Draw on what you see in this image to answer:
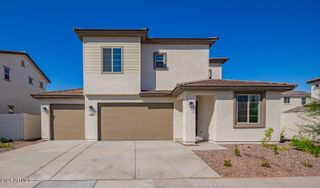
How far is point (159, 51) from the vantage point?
10938 mm

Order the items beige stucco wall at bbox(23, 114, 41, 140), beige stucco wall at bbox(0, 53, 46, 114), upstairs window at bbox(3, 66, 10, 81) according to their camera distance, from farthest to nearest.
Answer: upstairs window at bbox(3, 66, 10, 81) < beige stucco wall at bbox(0, 53, 46, 114) < beige stucco wall at bbox(23, 114, 41, 140)

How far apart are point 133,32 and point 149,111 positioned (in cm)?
488

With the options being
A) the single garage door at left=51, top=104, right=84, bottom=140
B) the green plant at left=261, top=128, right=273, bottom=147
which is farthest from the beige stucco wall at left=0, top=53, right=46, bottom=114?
the green plant at left=261, top=128, right=273, bottom=147

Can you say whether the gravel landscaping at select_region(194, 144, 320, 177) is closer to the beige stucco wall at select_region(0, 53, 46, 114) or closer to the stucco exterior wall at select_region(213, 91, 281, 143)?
the stucco exterior wall at select_region(213, 91, 281, 143)

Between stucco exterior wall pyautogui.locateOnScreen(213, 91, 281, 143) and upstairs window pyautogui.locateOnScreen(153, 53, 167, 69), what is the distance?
404 centimetres

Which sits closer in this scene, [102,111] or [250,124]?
[250,124]

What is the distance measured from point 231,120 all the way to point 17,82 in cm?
1734

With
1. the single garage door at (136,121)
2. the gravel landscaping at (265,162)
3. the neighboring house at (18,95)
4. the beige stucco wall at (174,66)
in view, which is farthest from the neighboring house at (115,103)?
the gravel landscaping at (265,162)

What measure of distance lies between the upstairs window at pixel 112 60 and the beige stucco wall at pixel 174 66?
152 cm

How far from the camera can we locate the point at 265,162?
209 inches

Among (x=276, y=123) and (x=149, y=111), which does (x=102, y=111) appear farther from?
(x=276, y=123)

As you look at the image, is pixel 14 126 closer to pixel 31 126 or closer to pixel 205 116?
pixel 31 126

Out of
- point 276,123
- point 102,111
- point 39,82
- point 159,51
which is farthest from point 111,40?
point 39,82

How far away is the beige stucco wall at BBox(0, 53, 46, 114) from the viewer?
1327 centimetres
